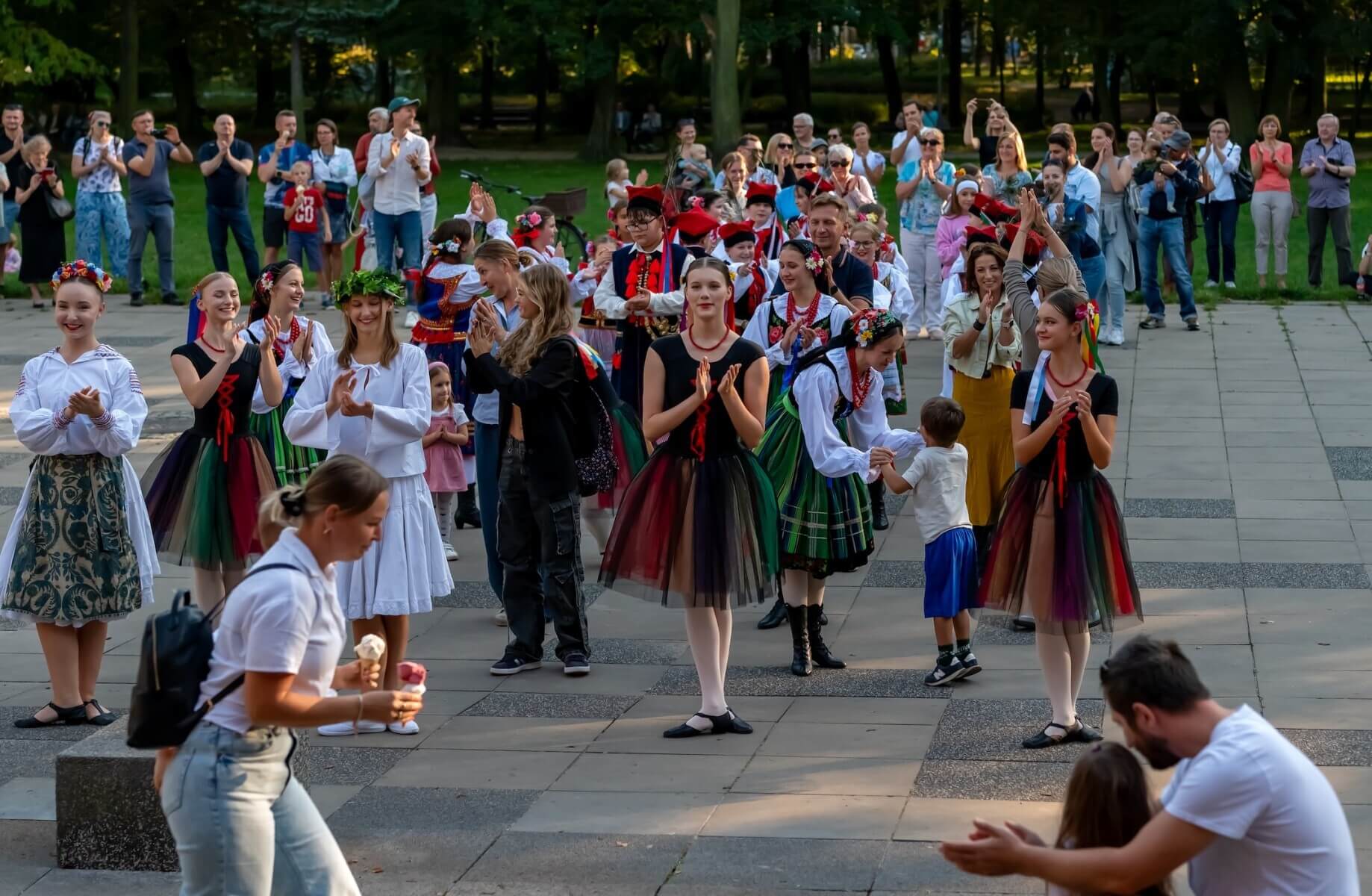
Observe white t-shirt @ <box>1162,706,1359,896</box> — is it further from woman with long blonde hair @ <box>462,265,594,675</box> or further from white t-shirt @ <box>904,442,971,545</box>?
woman with long blonde hair @ <box>462,265,594,675</box>

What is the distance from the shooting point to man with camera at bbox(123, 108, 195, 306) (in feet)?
66.3

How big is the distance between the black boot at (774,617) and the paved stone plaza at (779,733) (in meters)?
0.10

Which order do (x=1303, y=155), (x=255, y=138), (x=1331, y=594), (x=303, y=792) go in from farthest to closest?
(x=255, y=138), (x=1303, y=155), (x=1331, y=594), (x=303, y=792)

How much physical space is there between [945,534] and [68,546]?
156 inches

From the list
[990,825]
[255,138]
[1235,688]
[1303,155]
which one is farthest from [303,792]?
[255,138]

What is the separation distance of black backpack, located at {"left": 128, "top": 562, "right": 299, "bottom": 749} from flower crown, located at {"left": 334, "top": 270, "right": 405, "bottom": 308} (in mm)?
3614

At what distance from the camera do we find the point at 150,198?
2039cm

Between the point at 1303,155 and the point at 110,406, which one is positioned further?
the point at 1303,155

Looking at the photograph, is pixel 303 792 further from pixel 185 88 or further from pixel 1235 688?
pixel 185 88

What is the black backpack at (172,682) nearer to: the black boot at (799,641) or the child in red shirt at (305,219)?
the black boot at (799,641)

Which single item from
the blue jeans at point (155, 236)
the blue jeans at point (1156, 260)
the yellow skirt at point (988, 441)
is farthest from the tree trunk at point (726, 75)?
the yellow skirt at point (988, 441)

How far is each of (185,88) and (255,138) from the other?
2805 millimetres

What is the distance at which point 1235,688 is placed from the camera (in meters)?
7.93

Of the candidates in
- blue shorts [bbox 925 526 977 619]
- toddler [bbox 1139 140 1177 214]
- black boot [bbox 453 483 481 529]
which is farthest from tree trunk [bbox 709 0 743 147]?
blue shorts [bbox 925 526 977 619]
